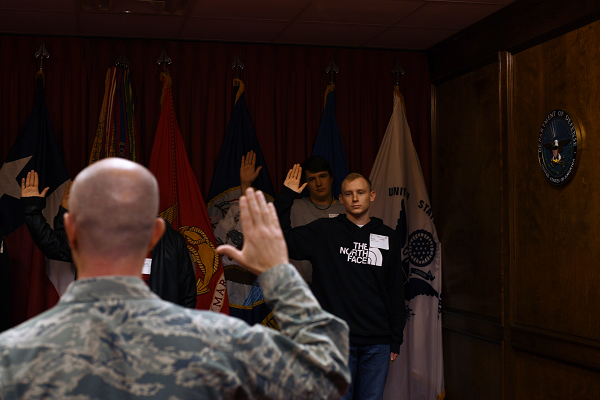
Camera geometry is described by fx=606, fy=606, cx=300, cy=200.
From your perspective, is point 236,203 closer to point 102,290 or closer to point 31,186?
point 31,186

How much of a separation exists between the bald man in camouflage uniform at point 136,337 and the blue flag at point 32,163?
12.0 ft

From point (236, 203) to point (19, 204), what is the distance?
157cm

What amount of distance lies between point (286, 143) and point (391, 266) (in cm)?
172

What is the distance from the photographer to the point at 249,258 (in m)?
1.16

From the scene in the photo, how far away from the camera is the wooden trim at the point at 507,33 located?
356 centimetres

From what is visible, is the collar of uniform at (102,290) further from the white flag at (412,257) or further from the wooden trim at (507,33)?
the white flag at (412,257)

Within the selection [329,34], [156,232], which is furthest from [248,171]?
[156,232]

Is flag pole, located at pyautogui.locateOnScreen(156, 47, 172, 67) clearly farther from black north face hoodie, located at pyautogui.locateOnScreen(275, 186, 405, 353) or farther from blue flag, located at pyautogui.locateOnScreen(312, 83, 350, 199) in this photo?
black north face hoodie, located at pyautogui.locateOnScreen(275, 186, 405, 353)

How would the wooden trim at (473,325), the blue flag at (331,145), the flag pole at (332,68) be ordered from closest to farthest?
1. the wooden trim at (473,325)
2. the blue flag at (331,145)
3. the flag pole at (332,68)

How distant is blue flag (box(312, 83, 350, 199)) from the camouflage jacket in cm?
380

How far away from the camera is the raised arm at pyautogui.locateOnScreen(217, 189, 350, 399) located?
3.43 feet

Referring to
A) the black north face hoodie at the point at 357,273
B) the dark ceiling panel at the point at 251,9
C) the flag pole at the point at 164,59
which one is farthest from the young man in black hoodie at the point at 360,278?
the flag pole at the point at 164,59

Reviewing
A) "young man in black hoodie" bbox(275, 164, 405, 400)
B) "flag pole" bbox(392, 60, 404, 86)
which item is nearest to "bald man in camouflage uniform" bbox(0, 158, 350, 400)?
"young man in black hoodie" bbox(275, 164, 405, 400)

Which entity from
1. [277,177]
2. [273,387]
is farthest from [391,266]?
[273,387]
